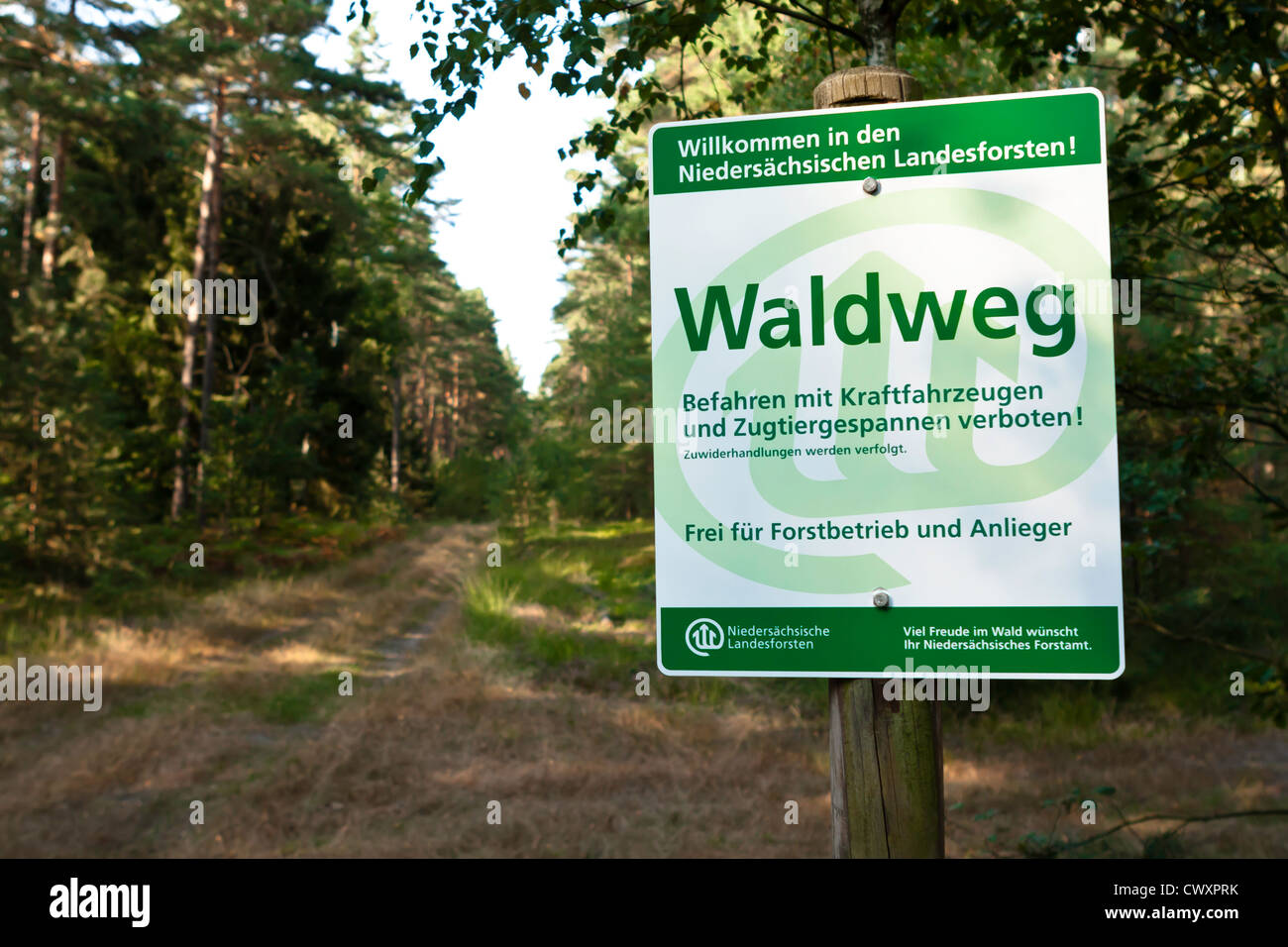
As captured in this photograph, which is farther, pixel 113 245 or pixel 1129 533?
pixel 113 245

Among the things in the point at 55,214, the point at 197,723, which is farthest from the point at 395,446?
the point at 197,723

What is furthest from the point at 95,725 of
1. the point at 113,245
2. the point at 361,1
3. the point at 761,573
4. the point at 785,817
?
the point at 113,245

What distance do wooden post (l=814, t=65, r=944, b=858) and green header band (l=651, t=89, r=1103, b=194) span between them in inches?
4.4

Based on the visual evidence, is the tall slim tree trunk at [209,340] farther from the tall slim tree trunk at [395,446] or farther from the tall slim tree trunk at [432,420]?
the tall slim tree trunk at [432,420]

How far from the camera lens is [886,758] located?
2.14m

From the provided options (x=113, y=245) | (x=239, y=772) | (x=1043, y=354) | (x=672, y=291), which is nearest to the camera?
(x=1043, y=354)

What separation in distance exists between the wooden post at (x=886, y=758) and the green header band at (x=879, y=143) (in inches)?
4.4

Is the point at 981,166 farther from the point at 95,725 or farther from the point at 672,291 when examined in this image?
the point at 95,725

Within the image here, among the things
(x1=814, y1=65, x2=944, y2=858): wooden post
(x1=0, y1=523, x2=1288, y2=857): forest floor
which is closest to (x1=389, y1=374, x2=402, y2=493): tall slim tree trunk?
(x1=0, y1=523, x2=1288, y2=857): forest floor

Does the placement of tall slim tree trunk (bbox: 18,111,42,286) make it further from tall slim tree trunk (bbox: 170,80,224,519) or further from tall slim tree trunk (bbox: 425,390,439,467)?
tall slim tree trunk (bbox: 425,390,439,467)

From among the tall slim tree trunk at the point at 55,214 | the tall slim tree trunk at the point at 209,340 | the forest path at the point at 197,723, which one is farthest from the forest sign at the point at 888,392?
the tall slim tree trunk at the point at 55,214

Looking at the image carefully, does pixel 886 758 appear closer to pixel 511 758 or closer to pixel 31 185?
pixel 511 758

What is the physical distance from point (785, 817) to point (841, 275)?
5.95 m

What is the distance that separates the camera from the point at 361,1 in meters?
3.32
